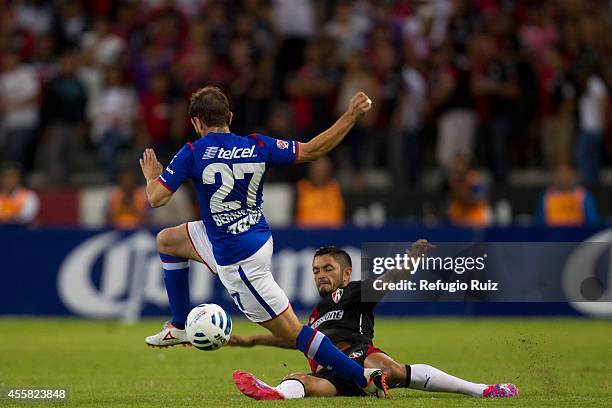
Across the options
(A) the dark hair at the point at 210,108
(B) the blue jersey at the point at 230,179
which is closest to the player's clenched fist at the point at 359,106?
(B) the blue jersey at the point at 230,179

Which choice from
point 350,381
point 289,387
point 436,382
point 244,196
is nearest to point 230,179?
point 244,196

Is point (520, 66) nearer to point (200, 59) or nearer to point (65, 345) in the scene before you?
point (200, 59)

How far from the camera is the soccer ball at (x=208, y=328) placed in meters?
8.43

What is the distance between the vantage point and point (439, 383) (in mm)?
8602

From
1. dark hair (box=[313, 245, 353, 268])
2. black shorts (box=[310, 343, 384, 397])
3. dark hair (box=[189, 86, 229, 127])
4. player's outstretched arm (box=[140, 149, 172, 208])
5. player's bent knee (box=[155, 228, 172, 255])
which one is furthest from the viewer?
player's bent knee (box=[155, 228, 172, 255])

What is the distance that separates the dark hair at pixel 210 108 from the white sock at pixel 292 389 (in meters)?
1.91

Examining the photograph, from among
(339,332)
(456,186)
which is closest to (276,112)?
(456,186)

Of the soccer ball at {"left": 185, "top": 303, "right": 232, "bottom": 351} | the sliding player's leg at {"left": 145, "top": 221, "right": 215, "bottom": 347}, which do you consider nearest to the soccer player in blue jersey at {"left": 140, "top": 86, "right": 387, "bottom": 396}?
the soccer ball at {"left": 185, "top": 303, "right": 232, "bottom": 351}

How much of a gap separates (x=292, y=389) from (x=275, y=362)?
3619mm

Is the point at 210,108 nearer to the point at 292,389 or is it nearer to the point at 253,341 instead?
the point at 253,341

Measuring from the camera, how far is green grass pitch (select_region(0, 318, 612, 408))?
863cm

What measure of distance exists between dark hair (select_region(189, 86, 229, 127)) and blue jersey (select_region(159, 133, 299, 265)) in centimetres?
11

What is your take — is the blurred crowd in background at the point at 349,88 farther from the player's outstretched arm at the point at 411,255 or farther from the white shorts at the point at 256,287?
the white shorts at the point at 256,287

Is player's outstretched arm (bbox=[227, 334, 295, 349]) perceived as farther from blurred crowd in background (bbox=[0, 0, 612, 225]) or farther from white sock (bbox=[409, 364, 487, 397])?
blurred crowd in background (bbox=[0, 0, 612, 225])
